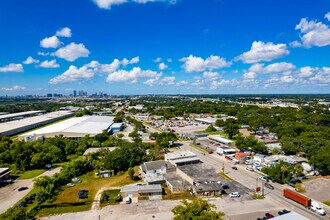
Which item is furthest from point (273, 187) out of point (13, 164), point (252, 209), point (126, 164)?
point (13, 164)

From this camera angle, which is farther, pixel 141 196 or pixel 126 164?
pixel 126 164

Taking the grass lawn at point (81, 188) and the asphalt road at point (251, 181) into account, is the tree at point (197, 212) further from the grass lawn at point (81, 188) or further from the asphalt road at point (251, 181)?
the grass lawn at point (81, 188)

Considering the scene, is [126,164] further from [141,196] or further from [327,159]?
[327,159]

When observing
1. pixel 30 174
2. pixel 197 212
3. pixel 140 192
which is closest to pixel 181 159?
pixel 140 192

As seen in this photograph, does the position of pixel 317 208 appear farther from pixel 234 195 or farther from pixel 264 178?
pixel 264 178

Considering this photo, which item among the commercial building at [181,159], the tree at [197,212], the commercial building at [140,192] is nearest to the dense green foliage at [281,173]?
the commercial building at [181,159]

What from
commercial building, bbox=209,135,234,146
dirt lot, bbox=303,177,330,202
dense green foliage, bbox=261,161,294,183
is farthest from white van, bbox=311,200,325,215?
commercial building, bbox=209,135,234,146
